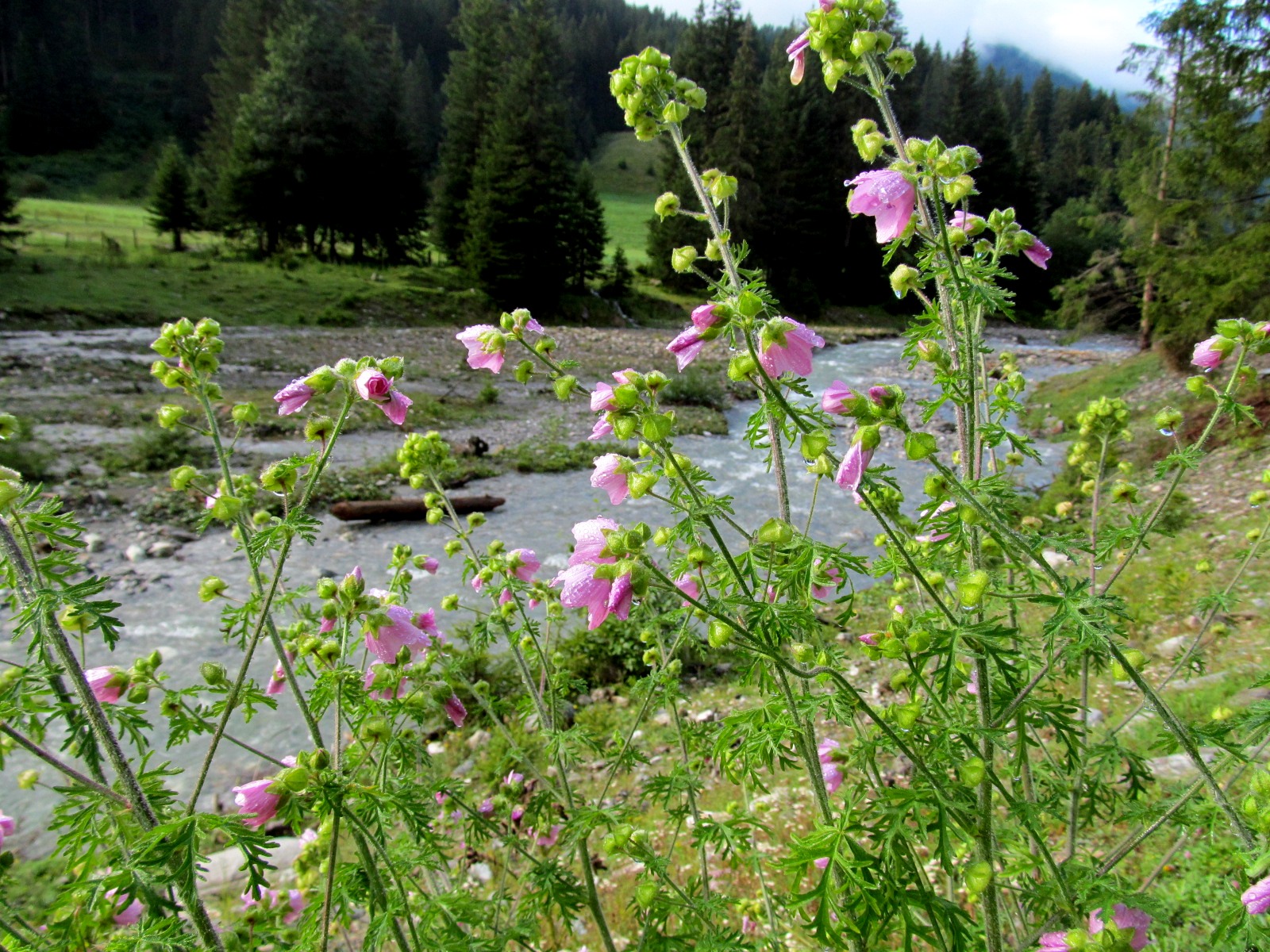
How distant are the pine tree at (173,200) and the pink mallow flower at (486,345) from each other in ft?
91.4

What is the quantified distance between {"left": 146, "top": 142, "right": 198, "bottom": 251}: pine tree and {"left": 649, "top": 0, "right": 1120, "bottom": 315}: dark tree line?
17153 mm

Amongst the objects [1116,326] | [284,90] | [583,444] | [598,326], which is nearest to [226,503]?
[583,444]

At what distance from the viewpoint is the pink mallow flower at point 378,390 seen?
150cm

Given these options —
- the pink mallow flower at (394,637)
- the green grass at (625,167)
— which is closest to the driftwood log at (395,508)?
the pink mallow flower at (394,637)

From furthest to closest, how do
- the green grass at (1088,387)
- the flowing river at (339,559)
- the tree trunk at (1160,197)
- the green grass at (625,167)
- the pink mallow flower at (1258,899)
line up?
the green grass at (625,167)
the tree trunk at (1160,197)
the green grass at (1088,387)
the flowing river at (339,559)
the pink mallow flower at (1258,899)

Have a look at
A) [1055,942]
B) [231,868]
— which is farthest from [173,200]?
[1055,942]

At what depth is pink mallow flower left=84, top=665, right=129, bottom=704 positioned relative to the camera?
151 cm

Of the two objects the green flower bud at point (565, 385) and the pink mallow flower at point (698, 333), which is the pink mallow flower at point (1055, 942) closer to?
the pink mallow flower at point (698, 333)

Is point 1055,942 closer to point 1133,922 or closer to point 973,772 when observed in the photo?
point 1133,922

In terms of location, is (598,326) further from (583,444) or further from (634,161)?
(634,161)

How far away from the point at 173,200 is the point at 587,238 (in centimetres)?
1411

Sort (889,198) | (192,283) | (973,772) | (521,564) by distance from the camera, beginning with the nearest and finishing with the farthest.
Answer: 1. (973,772)
2. (889,198)
3. (521,564)
4. (192,283)

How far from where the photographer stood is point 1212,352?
1700 millimetres

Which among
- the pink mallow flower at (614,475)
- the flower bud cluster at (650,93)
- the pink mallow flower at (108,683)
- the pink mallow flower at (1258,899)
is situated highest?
the flower bud cluster at (650,93)
